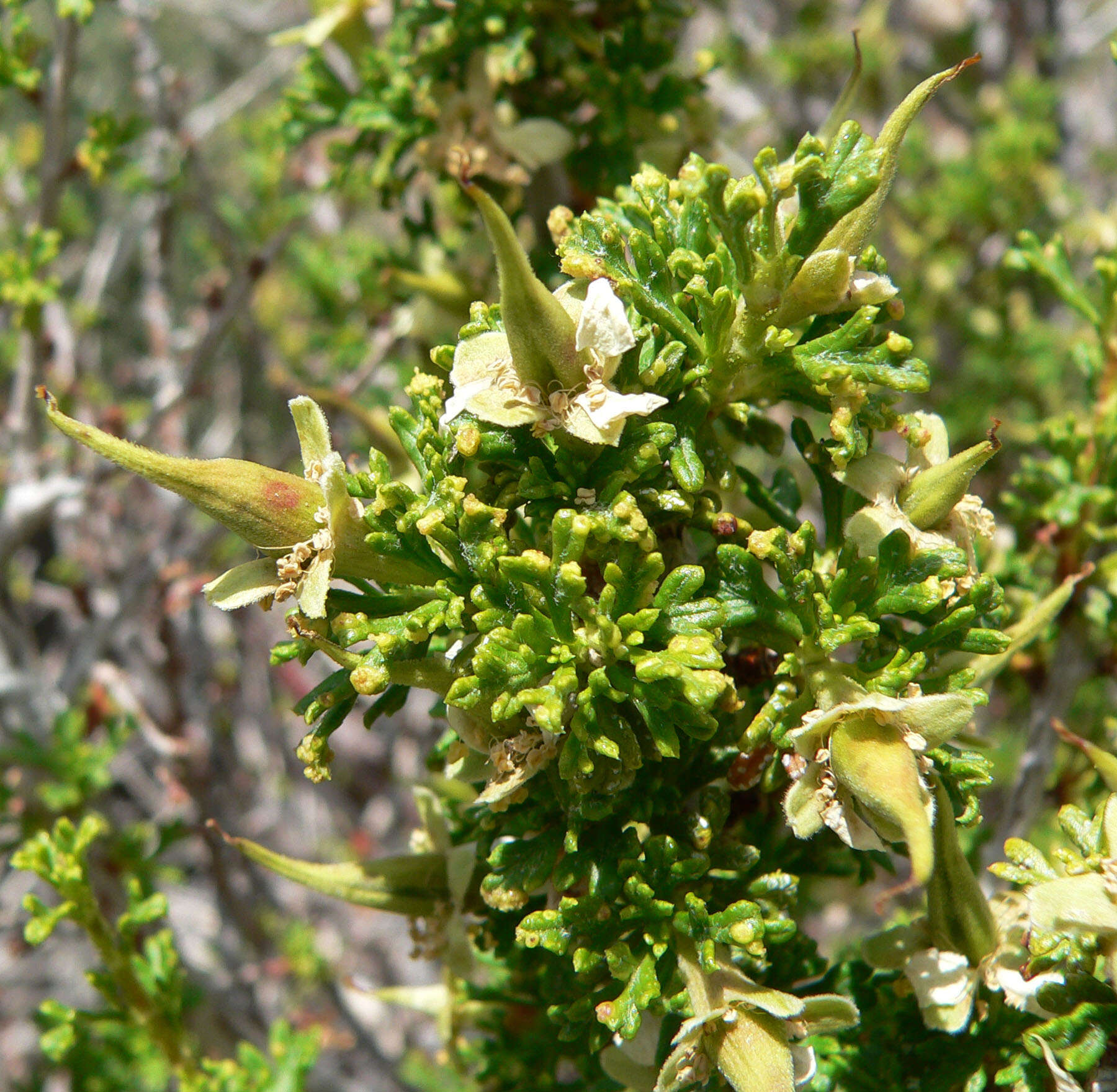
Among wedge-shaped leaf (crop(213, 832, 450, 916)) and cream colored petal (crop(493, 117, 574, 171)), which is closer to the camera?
wedge-shaped leaf (crop(213, 832, 450, 916))

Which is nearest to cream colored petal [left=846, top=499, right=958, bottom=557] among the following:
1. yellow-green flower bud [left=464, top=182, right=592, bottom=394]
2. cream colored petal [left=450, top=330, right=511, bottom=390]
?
yellow-green flower bud [left=464, top=182, right=592, bottom=394]

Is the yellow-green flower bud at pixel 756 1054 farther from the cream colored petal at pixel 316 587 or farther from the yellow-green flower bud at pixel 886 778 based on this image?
the cream colored petal at pixel 316 587

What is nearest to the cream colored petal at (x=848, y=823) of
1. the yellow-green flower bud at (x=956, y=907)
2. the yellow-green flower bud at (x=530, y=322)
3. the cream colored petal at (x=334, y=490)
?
the yellow-green flower bud at (x=956, y=907)

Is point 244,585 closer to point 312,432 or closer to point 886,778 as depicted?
point 312,432

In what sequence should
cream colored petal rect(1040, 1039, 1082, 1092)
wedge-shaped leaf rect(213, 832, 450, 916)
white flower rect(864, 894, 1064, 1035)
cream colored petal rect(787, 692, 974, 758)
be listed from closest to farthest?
cream colored petal rect(787, 692, 974, 758), cream colored petal rect(1040, 1039, 1082, 1092), white flower rect(864, 894, 1064, 1035), wedge-shaped leaf rect(213, 832, 450, 916)

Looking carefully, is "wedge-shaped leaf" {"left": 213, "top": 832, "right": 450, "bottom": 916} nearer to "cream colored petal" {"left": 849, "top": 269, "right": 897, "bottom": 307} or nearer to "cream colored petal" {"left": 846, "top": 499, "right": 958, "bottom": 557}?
"cream colored petal" {"left": 846, "top": 499, "right": 958, "bottom": 557}

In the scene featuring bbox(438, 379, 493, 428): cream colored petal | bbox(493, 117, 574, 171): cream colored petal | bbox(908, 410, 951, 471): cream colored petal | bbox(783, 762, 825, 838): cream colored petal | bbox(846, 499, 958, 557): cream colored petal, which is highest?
bbox(493, 117, 574, 171): cream colored petal
